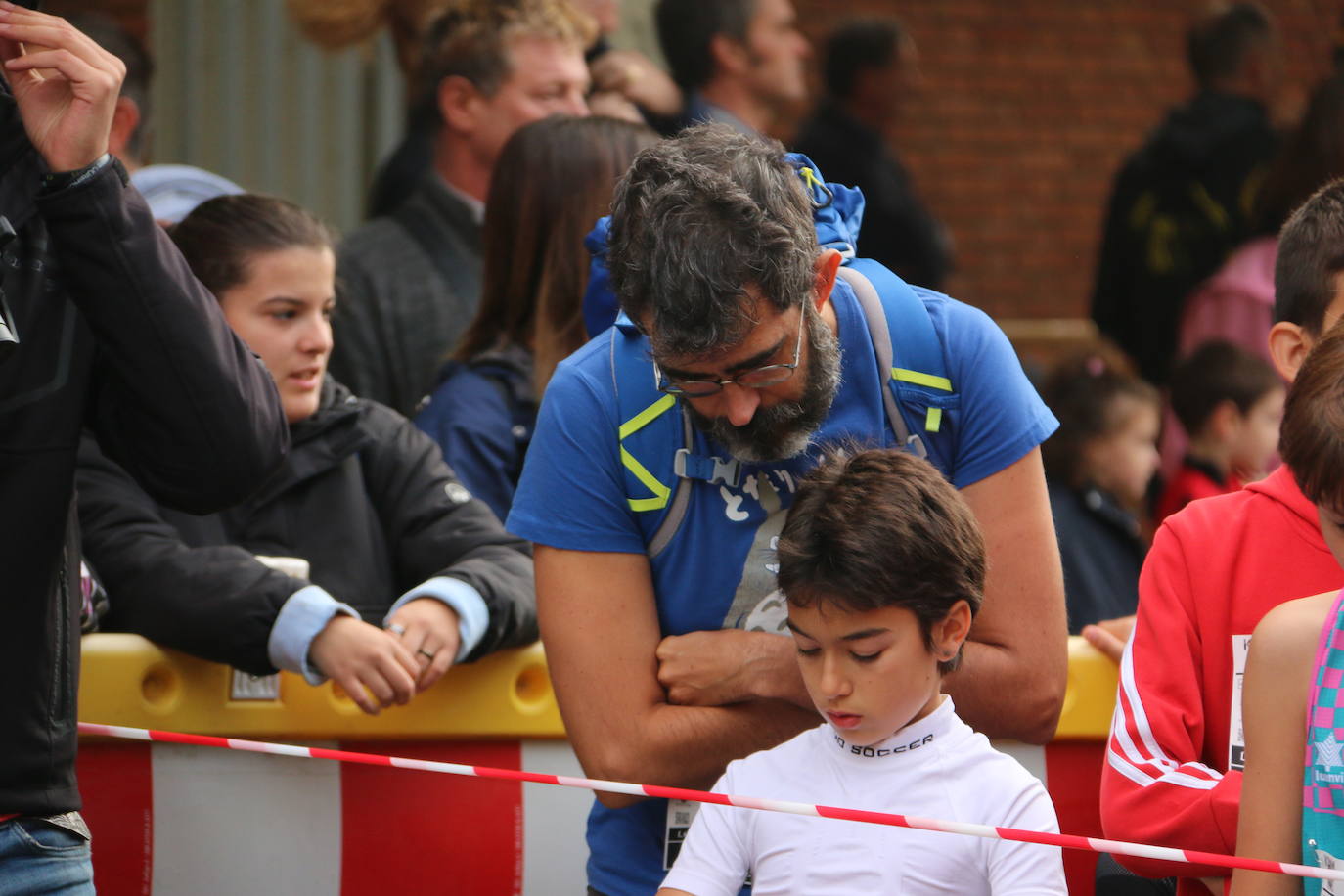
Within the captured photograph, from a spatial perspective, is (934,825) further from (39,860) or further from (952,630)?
(39,860)

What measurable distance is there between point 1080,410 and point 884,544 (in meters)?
3.12

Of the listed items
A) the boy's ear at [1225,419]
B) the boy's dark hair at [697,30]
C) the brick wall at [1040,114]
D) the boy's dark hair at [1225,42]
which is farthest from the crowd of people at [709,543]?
the brick wall at [1040,114]

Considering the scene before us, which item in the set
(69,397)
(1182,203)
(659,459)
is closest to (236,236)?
(69,397)

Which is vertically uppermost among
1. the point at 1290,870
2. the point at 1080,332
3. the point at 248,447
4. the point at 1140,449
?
the point at 248,447

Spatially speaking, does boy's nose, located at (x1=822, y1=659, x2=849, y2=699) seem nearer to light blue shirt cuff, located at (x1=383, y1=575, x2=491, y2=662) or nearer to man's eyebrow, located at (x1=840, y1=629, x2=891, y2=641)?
man's eyebrow, located at (x1=840, y1=629, x2=891, y2=641)

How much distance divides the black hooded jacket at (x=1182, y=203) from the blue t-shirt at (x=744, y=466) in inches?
156

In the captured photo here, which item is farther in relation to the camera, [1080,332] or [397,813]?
[1080,332]

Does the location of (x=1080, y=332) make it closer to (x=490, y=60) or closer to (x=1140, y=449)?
(x=1140, y=449)

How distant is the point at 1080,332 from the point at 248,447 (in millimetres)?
6971

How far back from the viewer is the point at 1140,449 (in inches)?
214

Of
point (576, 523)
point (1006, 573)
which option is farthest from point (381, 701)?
point (1006, 573)

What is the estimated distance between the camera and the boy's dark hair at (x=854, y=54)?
22.5ft

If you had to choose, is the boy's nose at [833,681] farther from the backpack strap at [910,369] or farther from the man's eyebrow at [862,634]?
the backpack strap at [910,369]

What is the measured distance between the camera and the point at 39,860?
2.37m
